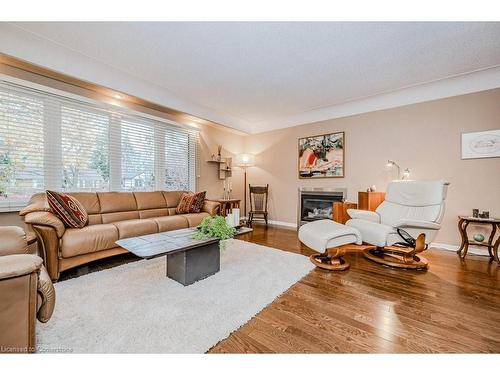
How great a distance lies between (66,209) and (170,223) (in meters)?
1.19

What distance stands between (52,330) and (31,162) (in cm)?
232

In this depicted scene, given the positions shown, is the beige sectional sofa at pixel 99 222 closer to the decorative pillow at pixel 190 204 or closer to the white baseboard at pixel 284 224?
the decorative pillow at pixel 190 204

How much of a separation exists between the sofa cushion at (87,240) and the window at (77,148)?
40.9 inches

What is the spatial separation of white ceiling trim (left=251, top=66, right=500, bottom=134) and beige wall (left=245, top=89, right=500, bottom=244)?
0.09 meters

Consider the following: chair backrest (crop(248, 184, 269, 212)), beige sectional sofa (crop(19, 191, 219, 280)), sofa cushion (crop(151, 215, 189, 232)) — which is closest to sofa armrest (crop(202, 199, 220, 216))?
beige sectional sofa (crop(19, 191, 219, 280))

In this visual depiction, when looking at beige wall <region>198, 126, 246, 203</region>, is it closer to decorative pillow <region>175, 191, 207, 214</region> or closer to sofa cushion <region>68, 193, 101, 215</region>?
decorative pillow <region>175, 191, 207, 214</region>

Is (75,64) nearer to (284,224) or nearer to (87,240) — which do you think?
(87,240)

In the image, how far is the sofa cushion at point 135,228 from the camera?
2.61 m

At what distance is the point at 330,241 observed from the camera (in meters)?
2.34

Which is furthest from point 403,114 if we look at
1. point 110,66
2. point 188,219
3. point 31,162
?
point 31,162

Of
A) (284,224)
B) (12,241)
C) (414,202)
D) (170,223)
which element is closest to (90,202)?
(170,223)

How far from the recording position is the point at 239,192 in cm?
569

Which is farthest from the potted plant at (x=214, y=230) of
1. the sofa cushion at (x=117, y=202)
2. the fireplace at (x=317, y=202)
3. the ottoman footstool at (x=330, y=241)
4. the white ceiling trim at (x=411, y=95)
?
the white ceiling trim at (x=411, y=95)
